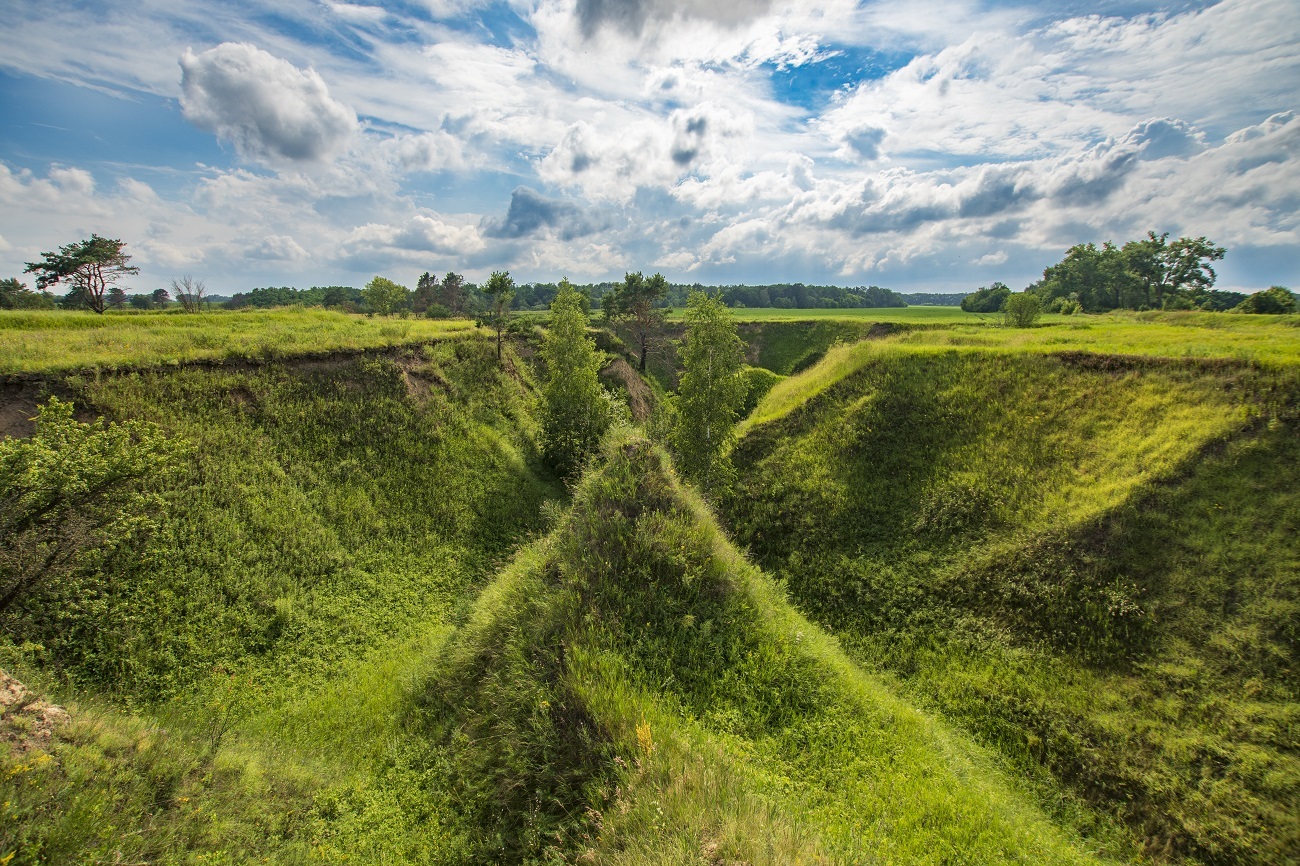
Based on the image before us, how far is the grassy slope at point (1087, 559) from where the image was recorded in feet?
37.9

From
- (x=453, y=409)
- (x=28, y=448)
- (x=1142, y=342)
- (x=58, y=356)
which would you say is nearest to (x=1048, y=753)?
(x=1142, y=342)

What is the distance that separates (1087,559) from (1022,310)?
1523 inches

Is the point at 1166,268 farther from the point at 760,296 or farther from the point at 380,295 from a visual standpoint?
the point at 380,295

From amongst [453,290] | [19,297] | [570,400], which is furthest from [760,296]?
[19,297]

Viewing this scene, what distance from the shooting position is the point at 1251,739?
11.3 metres

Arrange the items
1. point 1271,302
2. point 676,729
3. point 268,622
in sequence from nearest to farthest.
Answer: point 676,729 < point 268,622 < point 1271,302

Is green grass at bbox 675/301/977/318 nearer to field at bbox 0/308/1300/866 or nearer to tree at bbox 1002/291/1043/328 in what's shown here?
tree at bbox 1002/291/1043/328

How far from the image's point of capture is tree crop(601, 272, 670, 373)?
5441 cm

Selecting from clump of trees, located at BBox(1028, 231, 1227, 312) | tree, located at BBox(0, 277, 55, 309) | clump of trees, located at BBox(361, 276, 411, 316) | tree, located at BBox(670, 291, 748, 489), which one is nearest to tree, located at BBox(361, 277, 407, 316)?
clump of trees, located at BBox(361, 276, 411, 316)

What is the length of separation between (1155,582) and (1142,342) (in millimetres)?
16229

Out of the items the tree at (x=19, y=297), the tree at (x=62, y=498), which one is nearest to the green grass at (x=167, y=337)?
the tree at (x=62, y=498)

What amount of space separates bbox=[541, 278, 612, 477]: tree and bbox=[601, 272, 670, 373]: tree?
24814 millimetres

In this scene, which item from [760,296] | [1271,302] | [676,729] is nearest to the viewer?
[676,729]

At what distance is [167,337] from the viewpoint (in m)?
23.1
